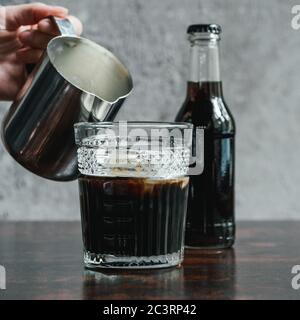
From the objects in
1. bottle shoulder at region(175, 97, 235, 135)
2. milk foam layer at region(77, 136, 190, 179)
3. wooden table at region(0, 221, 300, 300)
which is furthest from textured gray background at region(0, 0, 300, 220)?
milk foam layer at region(77, 136, 190, 179)

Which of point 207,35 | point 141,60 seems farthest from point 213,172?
point 141,60

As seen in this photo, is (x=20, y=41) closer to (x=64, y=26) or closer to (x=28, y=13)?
(x=28, y=13)

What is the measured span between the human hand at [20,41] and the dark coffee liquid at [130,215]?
0.37 meters

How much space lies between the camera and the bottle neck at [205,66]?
91cm

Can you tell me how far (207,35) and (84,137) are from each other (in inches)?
9.3

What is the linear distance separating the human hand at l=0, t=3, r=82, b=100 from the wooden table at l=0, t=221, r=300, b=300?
0.28m

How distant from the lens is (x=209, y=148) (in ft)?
2.93

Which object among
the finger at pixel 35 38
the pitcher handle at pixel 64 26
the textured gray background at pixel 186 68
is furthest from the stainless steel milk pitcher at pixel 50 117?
the textured gray background at pixel 186 68

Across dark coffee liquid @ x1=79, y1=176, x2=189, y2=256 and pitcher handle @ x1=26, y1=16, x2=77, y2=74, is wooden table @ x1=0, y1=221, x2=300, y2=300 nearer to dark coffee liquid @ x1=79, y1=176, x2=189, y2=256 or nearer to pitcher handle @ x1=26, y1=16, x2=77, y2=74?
dark coffee liquid @ x1=79, y1=176, x2=189, y2=256

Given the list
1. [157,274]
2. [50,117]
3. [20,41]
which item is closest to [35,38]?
[20,41]

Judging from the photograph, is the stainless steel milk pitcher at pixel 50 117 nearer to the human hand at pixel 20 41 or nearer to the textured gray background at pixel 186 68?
the human hand at pixel 20 41

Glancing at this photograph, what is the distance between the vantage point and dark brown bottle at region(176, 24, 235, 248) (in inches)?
35.2

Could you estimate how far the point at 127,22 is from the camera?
1352mm

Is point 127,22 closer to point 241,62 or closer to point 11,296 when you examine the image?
point 241,62
